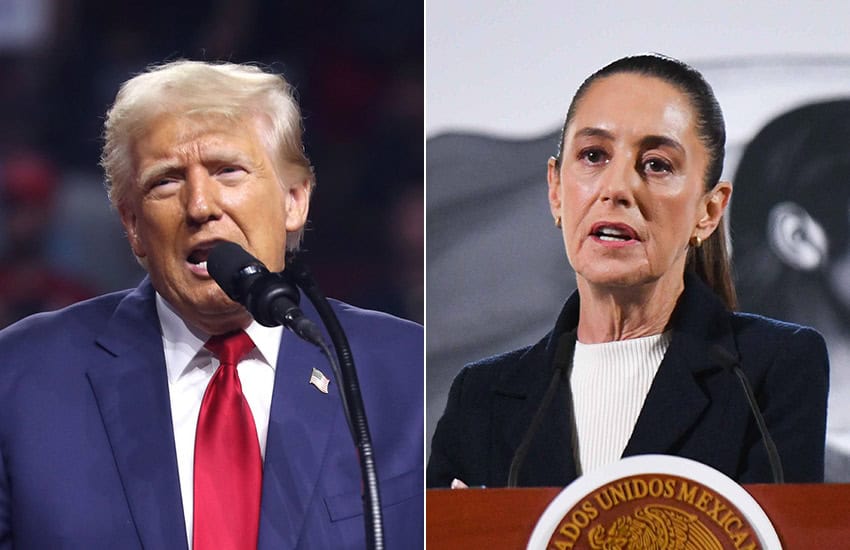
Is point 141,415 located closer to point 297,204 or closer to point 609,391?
point 297,204

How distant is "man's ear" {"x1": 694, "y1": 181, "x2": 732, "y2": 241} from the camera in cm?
290

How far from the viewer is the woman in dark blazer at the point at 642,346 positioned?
2.85 metres

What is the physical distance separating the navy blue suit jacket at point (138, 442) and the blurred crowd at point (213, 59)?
92mm

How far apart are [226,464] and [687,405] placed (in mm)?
1087

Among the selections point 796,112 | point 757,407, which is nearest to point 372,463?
point 757,407

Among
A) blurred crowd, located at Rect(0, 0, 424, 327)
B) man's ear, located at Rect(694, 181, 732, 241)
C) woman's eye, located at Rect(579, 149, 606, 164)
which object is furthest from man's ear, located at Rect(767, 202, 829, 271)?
blurred crowd, located at Rect(0, 0, 424, 327)

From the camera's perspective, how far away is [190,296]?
2.76 meters

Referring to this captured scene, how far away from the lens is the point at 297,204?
283 centimetres

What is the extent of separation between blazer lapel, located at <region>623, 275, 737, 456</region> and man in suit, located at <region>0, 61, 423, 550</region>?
22.6 inches

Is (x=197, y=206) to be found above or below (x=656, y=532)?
above

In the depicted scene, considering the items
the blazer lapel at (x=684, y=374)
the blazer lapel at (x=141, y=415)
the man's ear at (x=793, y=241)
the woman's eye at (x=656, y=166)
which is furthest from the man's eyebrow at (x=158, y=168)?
the man's ear at (x=793, y=241)

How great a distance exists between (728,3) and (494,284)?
2.98 feet

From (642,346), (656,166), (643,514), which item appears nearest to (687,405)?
(642,346)

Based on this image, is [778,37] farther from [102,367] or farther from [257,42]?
[102,367]
